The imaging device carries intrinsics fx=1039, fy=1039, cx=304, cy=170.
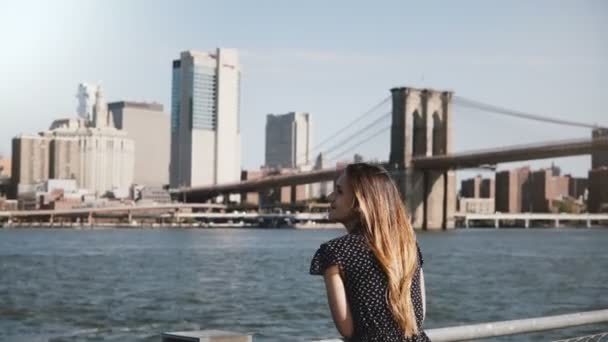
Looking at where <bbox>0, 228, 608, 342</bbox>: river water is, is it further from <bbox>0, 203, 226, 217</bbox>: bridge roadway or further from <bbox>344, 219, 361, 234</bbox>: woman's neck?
<bbox>0, 203, 226, 217</bbox>: bridge roadway

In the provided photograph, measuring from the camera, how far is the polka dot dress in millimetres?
2408

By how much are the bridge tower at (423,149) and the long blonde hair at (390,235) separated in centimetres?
6404

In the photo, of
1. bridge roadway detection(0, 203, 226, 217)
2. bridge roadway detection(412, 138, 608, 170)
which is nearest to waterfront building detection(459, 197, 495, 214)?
bridge roadway detection(0, 203, 226, 217)

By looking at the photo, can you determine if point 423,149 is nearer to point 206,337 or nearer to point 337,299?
point 206,337

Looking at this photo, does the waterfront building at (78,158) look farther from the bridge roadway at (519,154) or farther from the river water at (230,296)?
the river water at (230,296)

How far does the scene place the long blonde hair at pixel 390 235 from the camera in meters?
2.41

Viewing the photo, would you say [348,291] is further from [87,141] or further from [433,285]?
[87,141]

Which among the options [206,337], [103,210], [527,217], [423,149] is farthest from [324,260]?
[527,217]

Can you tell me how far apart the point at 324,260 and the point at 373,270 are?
0.12m

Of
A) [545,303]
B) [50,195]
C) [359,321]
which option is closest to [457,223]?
[50,195]

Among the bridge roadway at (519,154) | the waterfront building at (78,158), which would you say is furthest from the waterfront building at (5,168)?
the bridge roadway at (519,154)

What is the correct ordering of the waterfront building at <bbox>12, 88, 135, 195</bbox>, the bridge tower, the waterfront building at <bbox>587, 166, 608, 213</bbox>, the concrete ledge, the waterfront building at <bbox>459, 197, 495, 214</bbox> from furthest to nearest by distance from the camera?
1. the waterfront building at <bbox>12, 88, 135, 195</bbox>
2. the waterfront building at <bbox>459, 197, 495, 214</bbox>
3. the waterfront building at <bbox>587, 166, 608, 213</bbox>
4. the bridge tower
5. the concrete ledge

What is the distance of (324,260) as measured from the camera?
7.86ft

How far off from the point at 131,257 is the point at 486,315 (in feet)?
67.7
